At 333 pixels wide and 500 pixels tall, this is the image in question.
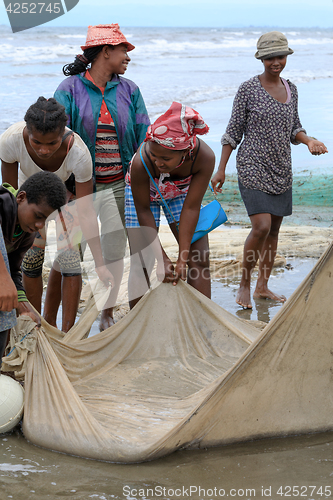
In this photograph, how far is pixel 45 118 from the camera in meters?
2.67

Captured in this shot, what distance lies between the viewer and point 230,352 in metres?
2.98

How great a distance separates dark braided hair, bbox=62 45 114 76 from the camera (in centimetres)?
329

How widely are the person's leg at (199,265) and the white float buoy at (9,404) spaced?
125cm

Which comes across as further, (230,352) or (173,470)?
(230,352)

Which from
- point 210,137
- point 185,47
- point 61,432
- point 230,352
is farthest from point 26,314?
point 185,47

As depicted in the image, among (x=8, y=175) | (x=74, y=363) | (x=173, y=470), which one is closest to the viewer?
(x=173, y=470)

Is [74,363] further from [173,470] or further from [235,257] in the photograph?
[235,257]

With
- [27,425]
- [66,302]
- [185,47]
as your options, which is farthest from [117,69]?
[185,47]

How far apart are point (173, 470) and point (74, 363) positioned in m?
0.91

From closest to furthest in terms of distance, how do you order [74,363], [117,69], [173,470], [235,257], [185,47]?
[173,470] → [74,363] → [117,69] → [235,257] → [185,47]

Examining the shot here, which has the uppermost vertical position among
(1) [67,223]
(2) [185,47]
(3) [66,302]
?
Result: (2) [185,47]

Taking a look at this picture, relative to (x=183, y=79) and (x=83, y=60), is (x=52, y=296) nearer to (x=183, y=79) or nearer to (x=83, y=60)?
(x=83, y=60)

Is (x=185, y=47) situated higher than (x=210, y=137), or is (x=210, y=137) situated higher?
(x=185, y=47)

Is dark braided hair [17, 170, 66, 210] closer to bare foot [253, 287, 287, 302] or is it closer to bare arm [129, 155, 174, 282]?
bare arm [129, 155, 174, 282]
